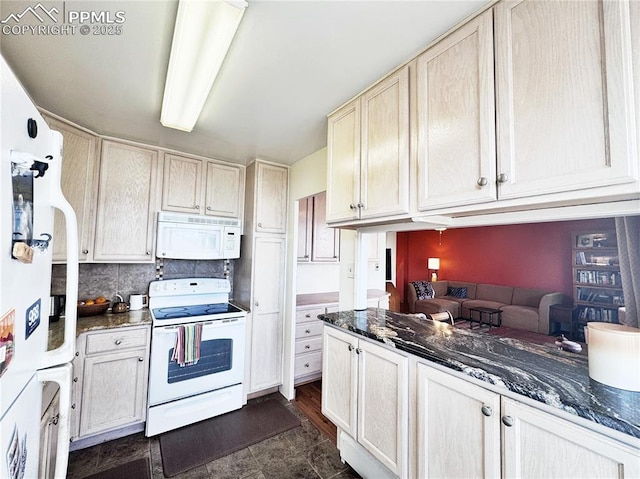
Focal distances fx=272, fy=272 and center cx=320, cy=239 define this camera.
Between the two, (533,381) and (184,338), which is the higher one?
(533,381)

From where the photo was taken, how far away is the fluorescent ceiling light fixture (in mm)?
1042

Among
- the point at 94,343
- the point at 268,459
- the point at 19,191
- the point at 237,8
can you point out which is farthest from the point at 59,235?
the point at 268,459

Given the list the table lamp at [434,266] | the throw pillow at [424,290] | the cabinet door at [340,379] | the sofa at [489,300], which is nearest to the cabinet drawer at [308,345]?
the cabinet door at [340,379]

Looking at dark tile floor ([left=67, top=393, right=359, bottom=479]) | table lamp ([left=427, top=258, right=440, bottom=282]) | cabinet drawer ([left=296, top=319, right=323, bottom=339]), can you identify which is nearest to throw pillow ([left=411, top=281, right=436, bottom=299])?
table lamp ([left=427, top=258, right=440, bottom=282])

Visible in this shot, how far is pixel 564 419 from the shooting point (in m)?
0.83

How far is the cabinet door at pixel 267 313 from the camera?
2.77m

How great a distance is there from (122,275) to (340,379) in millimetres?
2290

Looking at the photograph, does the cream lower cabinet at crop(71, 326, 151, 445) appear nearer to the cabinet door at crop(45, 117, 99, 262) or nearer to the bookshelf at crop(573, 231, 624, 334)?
the cabinet door at crop(45, 117, 99, 262)

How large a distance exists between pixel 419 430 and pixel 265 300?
1.91m

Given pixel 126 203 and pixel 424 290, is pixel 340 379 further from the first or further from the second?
pixel 424 290

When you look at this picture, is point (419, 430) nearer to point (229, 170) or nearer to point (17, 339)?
point (17, 339)

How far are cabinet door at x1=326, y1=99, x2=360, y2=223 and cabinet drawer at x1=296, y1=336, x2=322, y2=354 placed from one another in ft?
5.75

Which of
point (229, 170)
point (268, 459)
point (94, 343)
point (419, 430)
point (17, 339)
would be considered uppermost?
point (229, 170)

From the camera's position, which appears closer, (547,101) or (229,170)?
(547,101)
